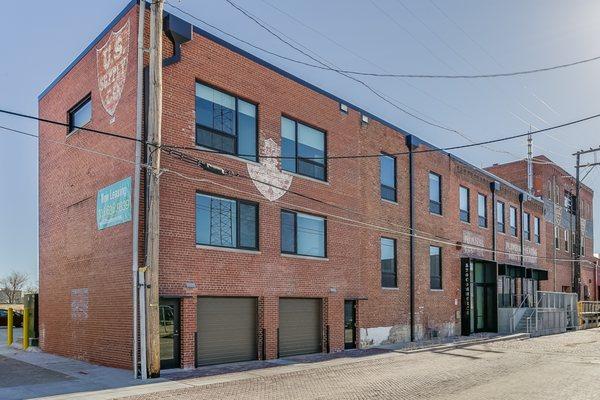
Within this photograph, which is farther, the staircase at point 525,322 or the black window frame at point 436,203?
the staircase at point 525,322

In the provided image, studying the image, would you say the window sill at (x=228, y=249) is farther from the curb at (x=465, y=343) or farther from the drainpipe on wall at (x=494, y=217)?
the drainpipe on wall at (x=494, y=217)

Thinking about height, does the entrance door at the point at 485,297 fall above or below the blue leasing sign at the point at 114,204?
below

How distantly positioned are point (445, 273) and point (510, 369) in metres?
12.7

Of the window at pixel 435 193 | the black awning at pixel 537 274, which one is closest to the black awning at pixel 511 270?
the black awning at pixel 537 274

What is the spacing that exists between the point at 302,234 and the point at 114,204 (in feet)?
21.6

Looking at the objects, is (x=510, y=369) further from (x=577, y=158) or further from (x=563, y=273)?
(x=563, y=273)

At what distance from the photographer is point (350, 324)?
21594 mm

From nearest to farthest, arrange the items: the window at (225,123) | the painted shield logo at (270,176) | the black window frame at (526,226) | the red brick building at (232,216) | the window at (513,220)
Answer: the red brick building at (232,216) < the window at (225,123) < the painted shield logo at (270,176) < the window at (513,220) < the black window frame at (526,226)

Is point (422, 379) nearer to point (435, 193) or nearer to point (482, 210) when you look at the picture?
point (435, 193)

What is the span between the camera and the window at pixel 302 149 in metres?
19.6

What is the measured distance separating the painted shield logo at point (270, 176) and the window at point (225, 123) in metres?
0.39

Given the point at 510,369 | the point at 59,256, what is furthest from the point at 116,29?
the point at 510,369

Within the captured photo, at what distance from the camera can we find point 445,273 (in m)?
28.2

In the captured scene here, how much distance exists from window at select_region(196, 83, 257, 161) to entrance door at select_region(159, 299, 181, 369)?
4.59 metres
